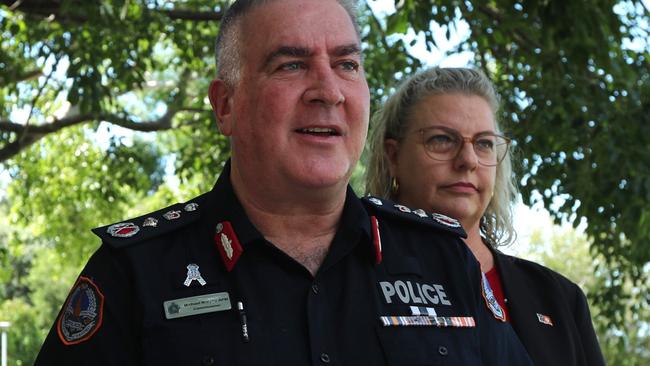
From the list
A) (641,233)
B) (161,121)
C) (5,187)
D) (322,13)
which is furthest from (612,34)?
(5,187)

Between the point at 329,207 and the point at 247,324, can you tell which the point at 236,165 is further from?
the point at 247,324

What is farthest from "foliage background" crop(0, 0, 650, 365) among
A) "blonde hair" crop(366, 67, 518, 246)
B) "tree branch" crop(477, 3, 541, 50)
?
"blonde hair" crop(366, 67, 518, 246)

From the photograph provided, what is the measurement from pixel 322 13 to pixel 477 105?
1.03m

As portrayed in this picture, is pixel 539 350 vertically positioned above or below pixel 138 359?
below

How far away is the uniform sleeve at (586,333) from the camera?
3.23 meters

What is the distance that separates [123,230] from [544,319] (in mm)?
1419

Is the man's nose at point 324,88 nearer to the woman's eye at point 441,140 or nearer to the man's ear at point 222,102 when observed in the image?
the man's ear at point 222,102

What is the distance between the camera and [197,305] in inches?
90.4

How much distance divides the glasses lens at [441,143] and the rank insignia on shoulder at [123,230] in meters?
1.20

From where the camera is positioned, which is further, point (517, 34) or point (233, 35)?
point (517, 34)

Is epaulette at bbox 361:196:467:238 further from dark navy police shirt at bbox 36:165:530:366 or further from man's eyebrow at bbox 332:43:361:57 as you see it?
man's eyebrow at bbox 332:43:361:57

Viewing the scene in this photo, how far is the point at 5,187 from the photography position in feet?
54.2

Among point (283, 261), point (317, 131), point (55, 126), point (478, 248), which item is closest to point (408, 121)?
point (478, 248)

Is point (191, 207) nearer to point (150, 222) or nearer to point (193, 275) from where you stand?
point (150, 222)
